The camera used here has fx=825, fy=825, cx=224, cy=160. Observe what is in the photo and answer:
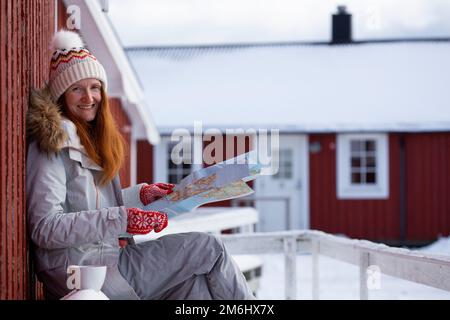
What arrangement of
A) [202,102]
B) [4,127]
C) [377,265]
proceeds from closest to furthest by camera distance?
1. [4,127]
2. [377,265]
3. [202,102]

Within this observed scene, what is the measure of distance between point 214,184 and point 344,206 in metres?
12.1

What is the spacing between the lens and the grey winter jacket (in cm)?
253

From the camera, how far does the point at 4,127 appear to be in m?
2.30

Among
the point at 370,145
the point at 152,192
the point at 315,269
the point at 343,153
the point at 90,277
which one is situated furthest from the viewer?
the point at 370,145

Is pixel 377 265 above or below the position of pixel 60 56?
below

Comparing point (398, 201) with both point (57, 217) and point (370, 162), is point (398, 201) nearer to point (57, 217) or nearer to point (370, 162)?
point (370, 162)

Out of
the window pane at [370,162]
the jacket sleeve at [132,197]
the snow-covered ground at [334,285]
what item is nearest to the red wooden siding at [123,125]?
the snow-covered ground at [334,285]

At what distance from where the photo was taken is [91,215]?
2547 millimetres

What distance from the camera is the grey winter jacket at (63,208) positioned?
253 centimetres

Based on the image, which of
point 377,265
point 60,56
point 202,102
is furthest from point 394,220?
point 60,56

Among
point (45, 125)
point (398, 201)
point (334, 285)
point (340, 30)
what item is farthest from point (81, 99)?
point (340, 30)

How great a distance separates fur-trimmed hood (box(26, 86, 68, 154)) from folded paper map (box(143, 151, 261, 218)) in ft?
1.37

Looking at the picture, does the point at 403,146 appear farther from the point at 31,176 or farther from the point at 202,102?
the point at 31,176
